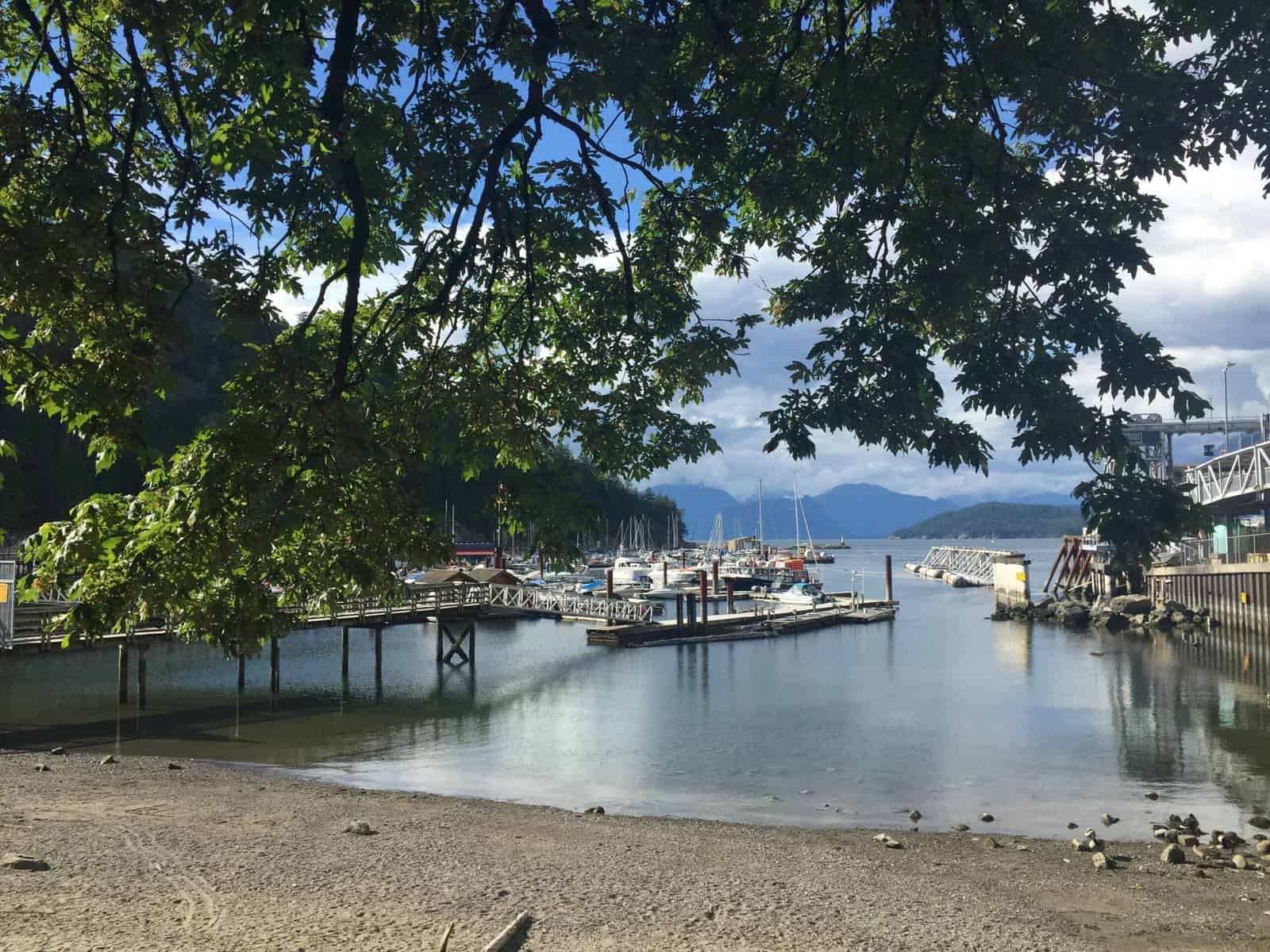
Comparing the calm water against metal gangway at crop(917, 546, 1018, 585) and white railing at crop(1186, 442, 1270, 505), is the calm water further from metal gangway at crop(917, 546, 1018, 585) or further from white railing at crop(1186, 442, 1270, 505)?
metal gangway at crop(917, 546, 1018, 585)

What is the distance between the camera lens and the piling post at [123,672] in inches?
1179

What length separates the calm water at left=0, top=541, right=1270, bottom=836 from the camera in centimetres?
2034

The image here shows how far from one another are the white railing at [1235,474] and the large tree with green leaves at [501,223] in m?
45.3

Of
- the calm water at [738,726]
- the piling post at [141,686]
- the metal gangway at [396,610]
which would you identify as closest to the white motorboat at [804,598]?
the metal gangway at [396,610]

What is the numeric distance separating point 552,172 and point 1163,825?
603 inches

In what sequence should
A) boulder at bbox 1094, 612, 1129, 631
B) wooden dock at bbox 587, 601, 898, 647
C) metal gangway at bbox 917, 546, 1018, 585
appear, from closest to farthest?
wooden dock at bbox 587, 601, 898, 647 < boulder at bbox 1094, 612, 1129, 631 < metal gangway at bbox 917, 546, 1018, 585

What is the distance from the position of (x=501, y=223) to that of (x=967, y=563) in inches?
5301

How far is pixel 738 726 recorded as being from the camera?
97.5 feet

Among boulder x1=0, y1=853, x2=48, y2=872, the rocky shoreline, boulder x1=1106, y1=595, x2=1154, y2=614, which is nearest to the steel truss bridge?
the rocky shoreline

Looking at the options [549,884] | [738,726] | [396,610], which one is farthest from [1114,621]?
[549,884]

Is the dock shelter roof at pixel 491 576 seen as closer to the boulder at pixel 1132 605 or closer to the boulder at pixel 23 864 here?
the boulder at pixel 1132 605

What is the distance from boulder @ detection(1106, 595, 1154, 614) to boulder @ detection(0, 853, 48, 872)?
206 ft

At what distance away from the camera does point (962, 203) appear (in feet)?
22.9

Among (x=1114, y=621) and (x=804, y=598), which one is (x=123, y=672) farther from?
(x=804, y=598)
